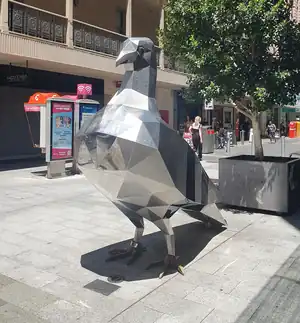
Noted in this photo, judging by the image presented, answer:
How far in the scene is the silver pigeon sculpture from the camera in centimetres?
353

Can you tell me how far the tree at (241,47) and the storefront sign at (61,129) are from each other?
464 cm

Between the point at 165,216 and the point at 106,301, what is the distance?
974 millimetres

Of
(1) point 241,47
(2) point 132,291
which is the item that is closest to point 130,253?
(2) point 132,291

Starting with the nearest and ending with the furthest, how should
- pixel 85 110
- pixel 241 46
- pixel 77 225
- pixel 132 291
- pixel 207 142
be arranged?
pixel 132 291
pixel 77 225
pixel 241 46
pixel 85 110
pixel 207 142

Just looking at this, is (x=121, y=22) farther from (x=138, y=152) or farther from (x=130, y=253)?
(x=138, y=152)

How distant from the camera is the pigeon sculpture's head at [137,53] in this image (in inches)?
155

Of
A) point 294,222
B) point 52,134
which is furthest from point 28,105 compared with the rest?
point 294,222

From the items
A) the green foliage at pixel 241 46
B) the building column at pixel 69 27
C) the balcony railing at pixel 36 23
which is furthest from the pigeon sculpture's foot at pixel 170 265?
the building column at pixel 69 27

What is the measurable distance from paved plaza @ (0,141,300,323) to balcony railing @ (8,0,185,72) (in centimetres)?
617

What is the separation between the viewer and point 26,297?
145 inches

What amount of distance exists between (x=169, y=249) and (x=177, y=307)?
0.82 m

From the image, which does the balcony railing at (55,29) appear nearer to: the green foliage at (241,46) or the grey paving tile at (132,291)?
the green foliage at (241,46)

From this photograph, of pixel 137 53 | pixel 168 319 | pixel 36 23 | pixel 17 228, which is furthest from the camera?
pixel 36 23

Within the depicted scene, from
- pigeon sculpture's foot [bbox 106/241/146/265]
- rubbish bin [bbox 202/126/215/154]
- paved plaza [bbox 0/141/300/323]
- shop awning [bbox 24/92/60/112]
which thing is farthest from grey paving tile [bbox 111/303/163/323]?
rubbish bin [bbox 202/126/215/154]
